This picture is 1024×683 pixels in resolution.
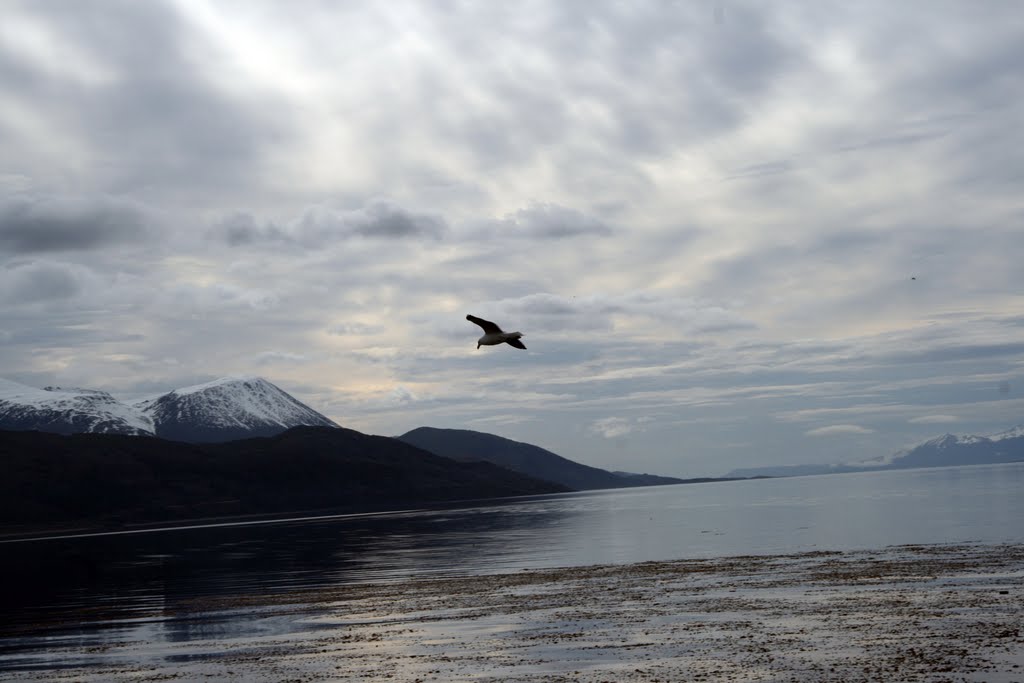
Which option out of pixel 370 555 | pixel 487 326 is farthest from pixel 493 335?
pixel 370 555

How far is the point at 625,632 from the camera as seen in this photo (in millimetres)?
43656

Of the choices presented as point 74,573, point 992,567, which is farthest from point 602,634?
point 74,573

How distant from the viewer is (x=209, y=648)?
153ft

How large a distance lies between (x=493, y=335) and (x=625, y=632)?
20.6m

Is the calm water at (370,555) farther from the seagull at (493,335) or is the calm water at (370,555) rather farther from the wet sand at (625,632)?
the seagull at (493,335)

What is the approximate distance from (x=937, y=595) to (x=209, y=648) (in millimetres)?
35811

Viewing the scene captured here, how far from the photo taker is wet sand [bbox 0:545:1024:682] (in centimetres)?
3525

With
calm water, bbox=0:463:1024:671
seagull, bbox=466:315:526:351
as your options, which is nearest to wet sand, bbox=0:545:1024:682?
calm water, bbox=0:463:1024:671

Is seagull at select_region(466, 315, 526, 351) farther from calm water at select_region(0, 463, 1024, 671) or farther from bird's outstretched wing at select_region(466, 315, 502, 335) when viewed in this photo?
calm water at select_region(0, 463, 1024, 671)

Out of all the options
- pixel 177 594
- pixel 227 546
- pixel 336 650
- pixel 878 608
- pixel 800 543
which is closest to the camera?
pixel 336 650

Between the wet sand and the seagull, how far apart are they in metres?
13.4

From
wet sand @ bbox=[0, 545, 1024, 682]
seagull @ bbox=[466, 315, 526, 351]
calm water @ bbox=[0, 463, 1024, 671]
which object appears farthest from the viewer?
calm water @ bbox=[0, 463, 1024, 671]

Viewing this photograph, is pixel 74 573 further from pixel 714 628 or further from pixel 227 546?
pixel 714 628

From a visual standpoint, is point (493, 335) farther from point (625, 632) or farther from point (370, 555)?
point (370, 555)
